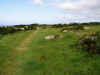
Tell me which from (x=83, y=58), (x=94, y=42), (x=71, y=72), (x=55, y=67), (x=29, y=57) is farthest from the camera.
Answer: (x=94, y=42)

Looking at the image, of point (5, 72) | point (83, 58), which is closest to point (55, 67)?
point (83, 58)

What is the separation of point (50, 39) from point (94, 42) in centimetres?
1111

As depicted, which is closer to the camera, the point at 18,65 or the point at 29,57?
the point at 18,65

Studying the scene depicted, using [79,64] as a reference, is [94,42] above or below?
above

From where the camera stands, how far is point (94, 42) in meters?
18.8

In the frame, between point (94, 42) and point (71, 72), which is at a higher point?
point (94, 42)

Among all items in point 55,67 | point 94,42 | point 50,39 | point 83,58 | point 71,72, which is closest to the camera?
point 71,72

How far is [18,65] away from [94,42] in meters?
11.2

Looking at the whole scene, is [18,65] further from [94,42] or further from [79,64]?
[94,42]

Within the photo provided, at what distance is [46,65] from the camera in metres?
14.0

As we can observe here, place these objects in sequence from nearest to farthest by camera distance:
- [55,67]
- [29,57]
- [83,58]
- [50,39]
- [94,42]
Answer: [55,67]
[83,58]
[29,57]
[94,42]
[50,39]

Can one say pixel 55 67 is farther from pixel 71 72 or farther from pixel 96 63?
pixel 96 63

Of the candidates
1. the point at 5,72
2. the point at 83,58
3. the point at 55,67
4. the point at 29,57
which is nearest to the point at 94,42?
the point at 83,58

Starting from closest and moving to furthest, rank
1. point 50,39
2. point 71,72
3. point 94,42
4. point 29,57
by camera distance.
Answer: point 71,72
point 29,57
point 94,42
point 50,39
